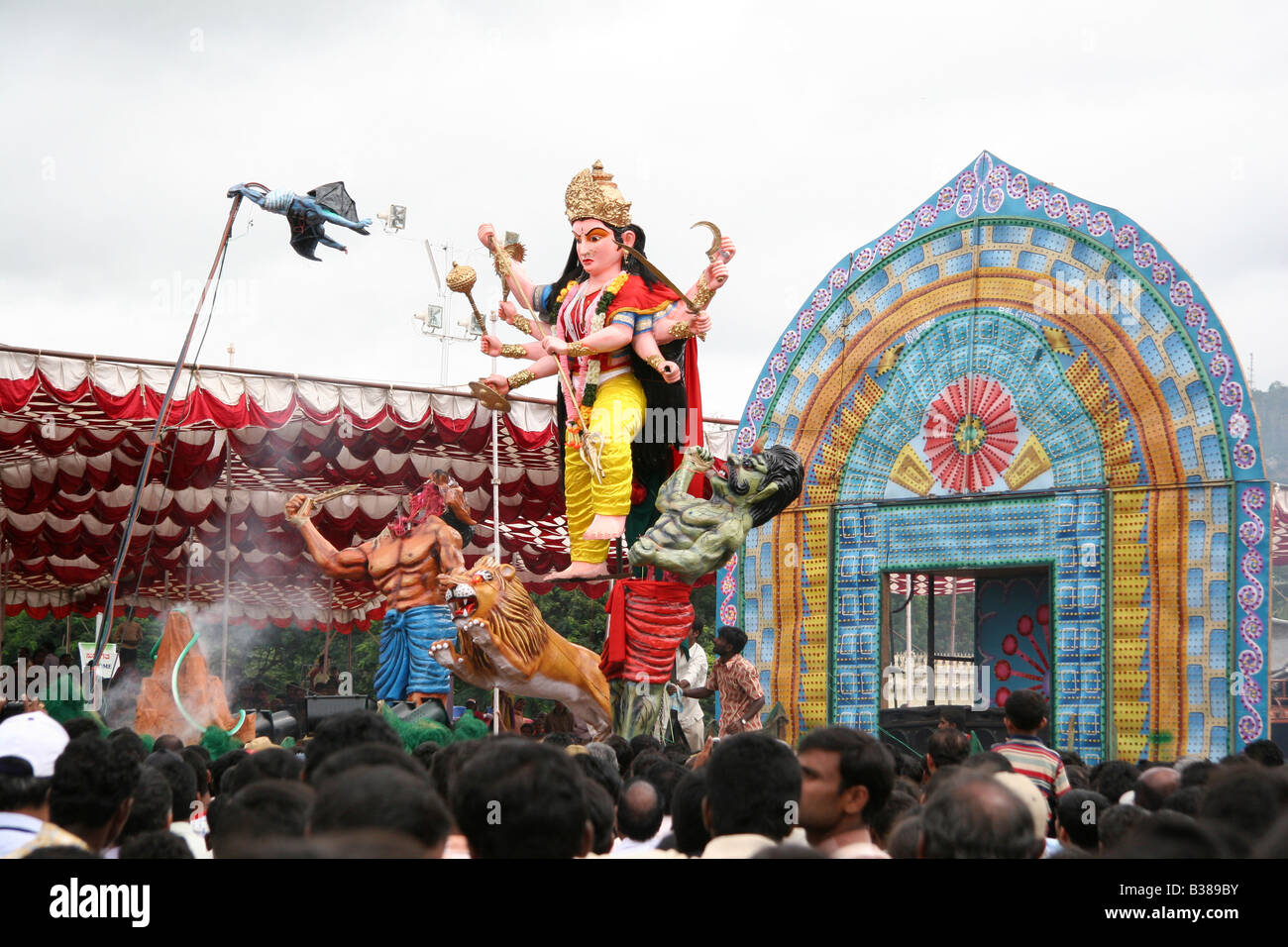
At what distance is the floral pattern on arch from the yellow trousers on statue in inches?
129

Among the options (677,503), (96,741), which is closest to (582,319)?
(677,503)

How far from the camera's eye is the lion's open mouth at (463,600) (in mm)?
8852

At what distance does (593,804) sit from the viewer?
3955 mm

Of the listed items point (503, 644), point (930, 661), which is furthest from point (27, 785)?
point (930, 661)

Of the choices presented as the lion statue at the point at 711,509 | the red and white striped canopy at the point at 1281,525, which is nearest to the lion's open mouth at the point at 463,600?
the lion statue at the point at 711,509

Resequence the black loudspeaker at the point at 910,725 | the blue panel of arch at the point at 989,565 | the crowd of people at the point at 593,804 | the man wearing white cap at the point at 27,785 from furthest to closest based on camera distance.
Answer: the black loudspeaker at the point at 910,725, the blue panel of arch at the point at 989,565, the man wearing white cap at the point at 27,785, the crowd of people at the point at 593,804

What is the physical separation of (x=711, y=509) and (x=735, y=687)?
1.45 m

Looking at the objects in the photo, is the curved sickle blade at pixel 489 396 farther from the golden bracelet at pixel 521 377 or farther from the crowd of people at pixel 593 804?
the crowd of people at pixel 593 804

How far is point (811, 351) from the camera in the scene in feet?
41.1

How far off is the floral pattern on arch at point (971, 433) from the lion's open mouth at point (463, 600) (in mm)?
4568

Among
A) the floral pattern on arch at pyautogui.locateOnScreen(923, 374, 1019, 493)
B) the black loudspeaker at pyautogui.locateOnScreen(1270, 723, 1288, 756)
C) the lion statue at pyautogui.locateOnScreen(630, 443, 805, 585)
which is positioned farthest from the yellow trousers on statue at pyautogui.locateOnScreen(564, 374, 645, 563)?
the black loudspeaker at pyautogui.locateOnScreen(1270, 723, 1288, 756)

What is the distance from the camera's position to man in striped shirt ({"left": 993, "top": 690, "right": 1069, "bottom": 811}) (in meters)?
5.60

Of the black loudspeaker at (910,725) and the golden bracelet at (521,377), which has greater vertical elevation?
the golden bracelet at (521,377)

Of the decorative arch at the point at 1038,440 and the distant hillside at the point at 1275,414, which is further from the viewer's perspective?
the distant hillside at the point at 1275,414
